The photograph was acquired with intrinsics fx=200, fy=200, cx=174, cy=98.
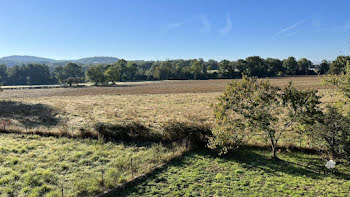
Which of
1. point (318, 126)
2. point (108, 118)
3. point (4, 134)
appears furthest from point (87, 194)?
point (108, 118)

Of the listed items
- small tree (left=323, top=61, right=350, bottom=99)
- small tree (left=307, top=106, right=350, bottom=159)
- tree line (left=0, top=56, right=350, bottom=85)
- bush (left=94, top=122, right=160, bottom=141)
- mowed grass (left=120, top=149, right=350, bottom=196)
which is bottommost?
mowed grass (left=120, top=149, right=350, bottom=196)

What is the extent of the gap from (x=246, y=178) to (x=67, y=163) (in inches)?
454

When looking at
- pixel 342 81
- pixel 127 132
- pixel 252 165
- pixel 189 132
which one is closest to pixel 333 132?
pixel 342 81

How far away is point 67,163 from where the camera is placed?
531 inches

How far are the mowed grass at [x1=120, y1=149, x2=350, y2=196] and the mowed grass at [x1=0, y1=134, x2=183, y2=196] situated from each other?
1.52 m

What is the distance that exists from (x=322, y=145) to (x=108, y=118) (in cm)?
2373

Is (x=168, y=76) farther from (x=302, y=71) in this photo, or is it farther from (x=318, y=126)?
(x=318, y=126)

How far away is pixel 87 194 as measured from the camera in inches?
391

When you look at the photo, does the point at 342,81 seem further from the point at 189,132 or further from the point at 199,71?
the point at 199,71

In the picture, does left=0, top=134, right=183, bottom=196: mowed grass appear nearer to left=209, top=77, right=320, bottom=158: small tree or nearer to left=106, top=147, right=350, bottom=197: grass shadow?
left=106, top=147, right=350, bottom=197: grass shadow

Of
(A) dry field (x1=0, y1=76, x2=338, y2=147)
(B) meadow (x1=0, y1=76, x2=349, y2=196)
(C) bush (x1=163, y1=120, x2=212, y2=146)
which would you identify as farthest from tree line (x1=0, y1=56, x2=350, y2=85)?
(C) bush (x1=163, y1=120, x2=212, y2=146)

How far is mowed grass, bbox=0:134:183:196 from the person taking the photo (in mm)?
10438

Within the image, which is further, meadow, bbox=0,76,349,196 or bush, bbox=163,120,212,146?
bush, bbox=163,120,212,146

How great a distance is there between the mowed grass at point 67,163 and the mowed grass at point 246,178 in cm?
152
